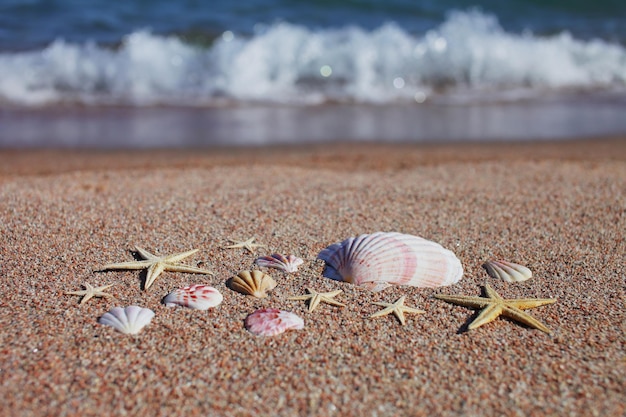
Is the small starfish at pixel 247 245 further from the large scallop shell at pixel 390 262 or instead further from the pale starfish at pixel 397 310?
the pale starfish at pixel 397 310

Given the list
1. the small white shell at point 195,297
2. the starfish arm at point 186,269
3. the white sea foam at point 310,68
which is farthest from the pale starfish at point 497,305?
the white sea foam at point 310,68

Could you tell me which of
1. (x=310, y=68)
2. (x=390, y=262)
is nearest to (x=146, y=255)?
(x=390, y=262)

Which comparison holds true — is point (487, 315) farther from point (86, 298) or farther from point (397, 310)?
point (86, 298)

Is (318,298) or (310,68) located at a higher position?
(310,68)

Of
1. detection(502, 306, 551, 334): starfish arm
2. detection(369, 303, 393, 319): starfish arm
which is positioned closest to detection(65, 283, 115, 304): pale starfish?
detection(369, 303, 393, 319): starfish arm

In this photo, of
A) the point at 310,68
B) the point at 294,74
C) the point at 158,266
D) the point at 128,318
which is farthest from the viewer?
the point at 310,68

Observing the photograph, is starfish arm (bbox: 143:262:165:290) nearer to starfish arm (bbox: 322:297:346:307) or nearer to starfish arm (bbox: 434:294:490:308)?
starfish arm (bbox: 322:297:346:307)

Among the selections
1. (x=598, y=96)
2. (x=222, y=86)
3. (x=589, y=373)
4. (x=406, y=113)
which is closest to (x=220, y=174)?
(x=589, y=373)
